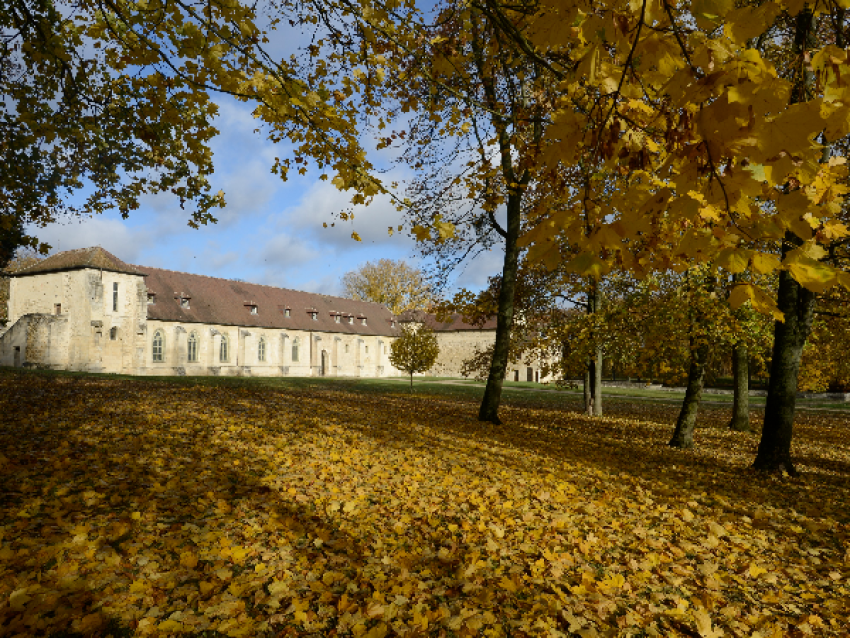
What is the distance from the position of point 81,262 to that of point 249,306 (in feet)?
46.8

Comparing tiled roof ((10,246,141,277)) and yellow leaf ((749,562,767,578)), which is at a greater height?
tiled roof ((10,246,141,277))

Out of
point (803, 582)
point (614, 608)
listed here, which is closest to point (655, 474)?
point (803, 582)

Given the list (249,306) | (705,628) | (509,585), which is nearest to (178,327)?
(249,306)

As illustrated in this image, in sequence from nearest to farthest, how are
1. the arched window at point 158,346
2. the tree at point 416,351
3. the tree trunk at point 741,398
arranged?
the tree trunk at point 741,398 → the tree at point 416,351 → the arched window at point 158,346

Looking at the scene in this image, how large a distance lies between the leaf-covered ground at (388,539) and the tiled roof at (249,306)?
3613 centimetres

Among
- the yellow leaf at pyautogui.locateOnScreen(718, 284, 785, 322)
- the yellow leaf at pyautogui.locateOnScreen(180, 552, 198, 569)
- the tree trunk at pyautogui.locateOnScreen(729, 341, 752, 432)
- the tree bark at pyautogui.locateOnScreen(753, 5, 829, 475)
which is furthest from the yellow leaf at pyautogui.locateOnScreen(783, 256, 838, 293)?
the tree trunk at pyautogui.locateOnScreen(729, 341, 752, 432)

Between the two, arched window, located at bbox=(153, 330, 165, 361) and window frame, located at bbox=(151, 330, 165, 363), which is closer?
window frame, located at bbox=(151, 330, 165, 363)

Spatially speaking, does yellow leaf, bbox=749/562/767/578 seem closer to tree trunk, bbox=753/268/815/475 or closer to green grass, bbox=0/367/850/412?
tree trunk, bbox=753/268/815/475

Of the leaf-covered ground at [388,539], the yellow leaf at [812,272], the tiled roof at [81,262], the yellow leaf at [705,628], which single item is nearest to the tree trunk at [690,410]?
the leaf-covered ground at [388,539]

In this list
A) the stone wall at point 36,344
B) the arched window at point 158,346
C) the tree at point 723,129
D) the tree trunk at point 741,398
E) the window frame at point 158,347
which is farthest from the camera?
the arched window at point 158,346

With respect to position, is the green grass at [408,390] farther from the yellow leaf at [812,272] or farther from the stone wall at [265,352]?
the yellow leaf at [812,272]

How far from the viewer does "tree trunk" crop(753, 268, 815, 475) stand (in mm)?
7641

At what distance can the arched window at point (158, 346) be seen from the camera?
38906 mm

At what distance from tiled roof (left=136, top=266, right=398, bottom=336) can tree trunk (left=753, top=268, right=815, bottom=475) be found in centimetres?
4057
